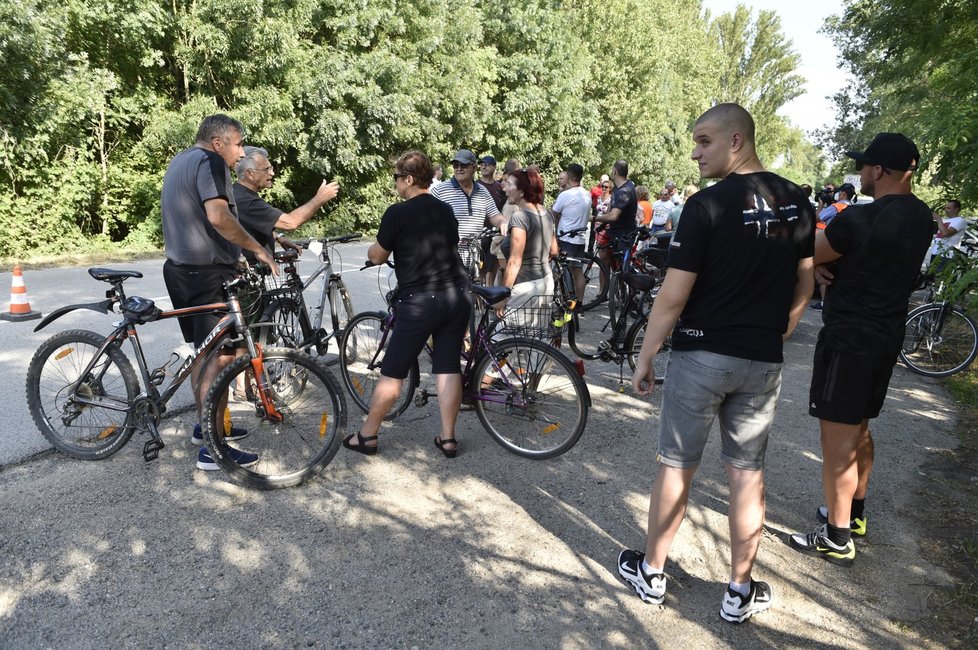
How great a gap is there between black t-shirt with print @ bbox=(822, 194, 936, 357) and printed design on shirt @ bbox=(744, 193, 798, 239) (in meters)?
0.76

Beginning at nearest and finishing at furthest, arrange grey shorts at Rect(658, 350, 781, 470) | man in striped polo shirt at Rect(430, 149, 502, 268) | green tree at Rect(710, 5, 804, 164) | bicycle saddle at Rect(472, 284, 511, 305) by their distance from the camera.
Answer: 1. grey shorts at Rect(658, 350, 781, 470)
2. bicycle saddle at Rect(472, 284, 511, 305)
3. man in striped polo shirt at Rect(430, 149, 502, 268)
4. green tree at Rect(710, 5, 804, 164)

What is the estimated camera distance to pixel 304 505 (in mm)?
3699

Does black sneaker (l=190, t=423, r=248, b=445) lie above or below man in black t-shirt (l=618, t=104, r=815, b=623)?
below

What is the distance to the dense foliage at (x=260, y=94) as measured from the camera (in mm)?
14195

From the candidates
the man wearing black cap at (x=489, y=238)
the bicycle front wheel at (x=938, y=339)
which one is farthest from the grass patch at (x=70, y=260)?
the bicycle front wheel at (x=938, y=339)

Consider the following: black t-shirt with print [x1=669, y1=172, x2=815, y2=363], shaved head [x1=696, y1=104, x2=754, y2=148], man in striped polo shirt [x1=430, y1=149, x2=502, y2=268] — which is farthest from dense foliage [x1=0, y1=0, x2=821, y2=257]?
black t-shirt with print [x1=669, y1=172, x2=815, y2=363]

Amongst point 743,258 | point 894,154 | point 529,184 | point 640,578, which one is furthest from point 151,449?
point 894,154

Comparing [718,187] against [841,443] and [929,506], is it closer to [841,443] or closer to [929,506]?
[841,443]

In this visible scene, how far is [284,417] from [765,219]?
113 inches

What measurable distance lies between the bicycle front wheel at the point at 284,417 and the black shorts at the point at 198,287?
437mm

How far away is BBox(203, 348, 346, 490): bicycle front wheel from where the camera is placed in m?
3.75

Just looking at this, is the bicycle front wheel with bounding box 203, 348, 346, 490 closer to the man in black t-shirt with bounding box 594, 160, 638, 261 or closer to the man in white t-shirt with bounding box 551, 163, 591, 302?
the man in white t-shirt with bounding box 551, 163, 591, 302

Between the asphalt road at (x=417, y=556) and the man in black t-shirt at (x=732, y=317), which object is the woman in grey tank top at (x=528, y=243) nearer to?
the asphalt road at (x=417, y=556)

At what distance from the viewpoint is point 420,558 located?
3240 millimetres
